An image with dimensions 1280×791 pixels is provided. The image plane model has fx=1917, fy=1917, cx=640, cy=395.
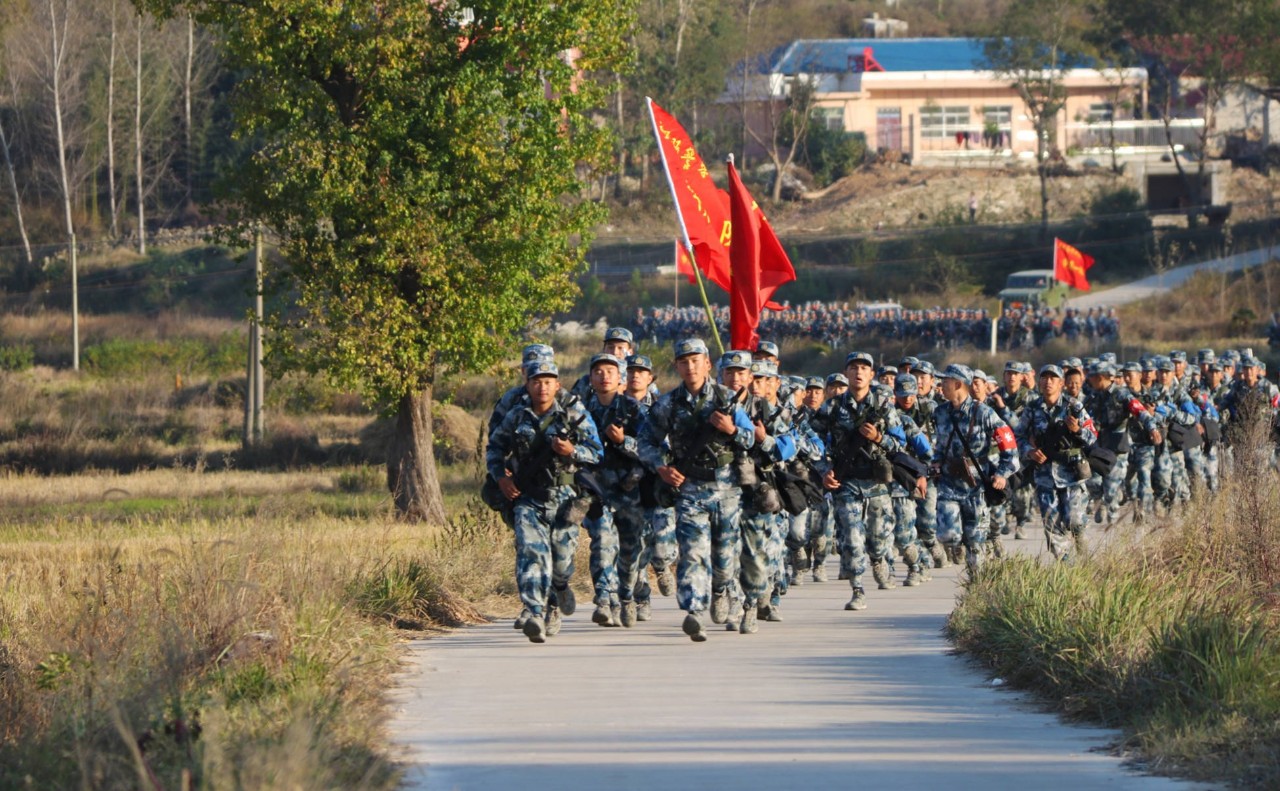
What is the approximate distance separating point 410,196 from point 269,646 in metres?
14.4

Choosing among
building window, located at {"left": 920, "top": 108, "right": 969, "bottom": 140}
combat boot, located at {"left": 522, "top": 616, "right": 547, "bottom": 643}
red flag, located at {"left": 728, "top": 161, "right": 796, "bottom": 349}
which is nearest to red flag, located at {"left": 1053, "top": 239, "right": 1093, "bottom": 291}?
building window, located at {"left": 920, "top": 108, "right": 969, "bottom": 140}

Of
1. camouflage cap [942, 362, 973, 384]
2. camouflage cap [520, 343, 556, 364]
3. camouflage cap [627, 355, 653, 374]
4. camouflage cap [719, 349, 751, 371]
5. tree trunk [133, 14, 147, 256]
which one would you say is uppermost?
tree trunk [133, 14, 147, 256]

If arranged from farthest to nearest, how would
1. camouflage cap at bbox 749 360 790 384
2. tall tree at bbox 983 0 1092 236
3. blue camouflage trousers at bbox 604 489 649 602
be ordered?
tall tree at bbox 983 0 1092 236 < camouflage cap at bbox 749 360 790 384 < blue camouflage trousers at bbox 604 489 649 602

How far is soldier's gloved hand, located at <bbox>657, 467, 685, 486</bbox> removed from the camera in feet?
40.8

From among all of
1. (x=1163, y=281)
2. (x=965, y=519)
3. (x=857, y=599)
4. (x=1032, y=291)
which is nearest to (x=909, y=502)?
(x=965, y=519)

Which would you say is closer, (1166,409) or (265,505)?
(265,505)

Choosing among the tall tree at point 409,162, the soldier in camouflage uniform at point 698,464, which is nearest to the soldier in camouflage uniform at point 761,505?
the soldier in camouflage uniform at point 698,464

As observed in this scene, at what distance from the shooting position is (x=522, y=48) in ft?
Answer: 79.3

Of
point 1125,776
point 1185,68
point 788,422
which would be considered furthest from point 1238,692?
point 1185,68

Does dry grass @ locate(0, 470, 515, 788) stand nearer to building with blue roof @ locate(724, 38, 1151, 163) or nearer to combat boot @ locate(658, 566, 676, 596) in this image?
combat boot @ locate(658, 566, 676, 596)

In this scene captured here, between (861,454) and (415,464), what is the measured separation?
11.8 m

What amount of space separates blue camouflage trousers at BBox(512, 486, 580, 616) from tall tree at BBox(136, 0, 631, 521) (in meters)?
11.4

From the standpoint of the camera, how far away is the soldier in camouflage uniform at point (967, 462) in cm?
1608

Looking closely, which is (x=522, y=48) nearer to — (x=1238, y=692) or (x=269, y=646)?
(x=269, y=646)
